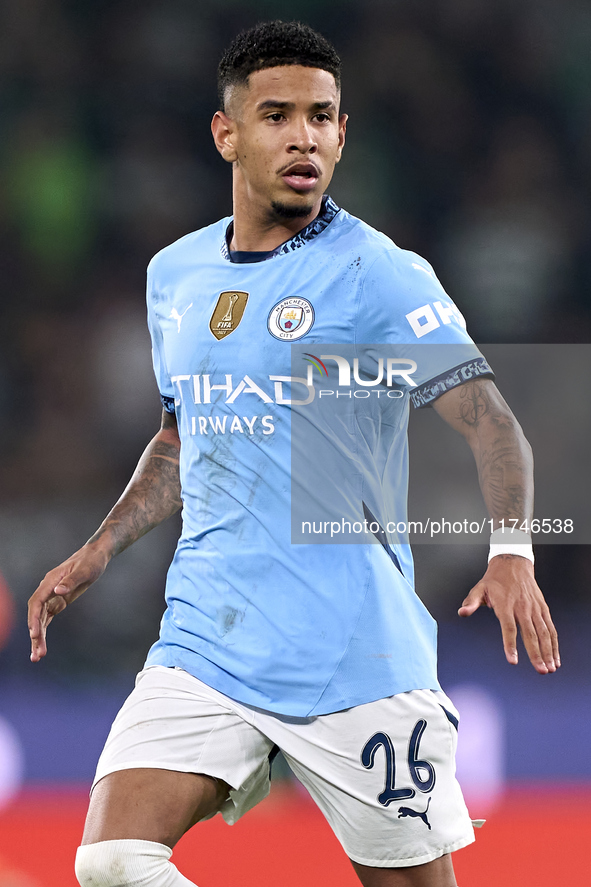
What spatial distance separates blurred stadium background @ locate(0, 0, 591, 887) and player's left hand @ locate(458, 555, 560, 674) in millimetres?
3077

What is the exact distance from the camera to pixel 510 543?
1898 mm

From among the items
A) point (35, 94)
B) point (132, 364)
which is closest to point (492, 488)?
point (132, 364)

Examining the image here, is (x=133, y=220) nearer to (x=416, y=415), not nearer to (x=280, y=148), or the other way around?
(x=416, y=415)

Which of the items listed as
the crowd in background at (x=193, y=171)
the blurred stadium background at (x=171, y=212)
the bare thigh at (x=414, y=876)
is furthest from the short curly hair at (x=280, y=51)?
the crowd in background at (x=193, y=171)

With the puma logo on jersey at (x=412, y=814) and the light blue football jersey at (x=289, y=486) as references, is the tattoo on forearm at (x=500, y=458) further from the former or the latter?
the puma logo on jersey at (x=412, y=814)

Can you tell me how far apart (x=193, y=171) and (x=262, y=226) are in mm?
4155

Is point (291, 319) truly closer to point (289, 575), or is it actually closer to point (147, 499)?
point (289, 575)

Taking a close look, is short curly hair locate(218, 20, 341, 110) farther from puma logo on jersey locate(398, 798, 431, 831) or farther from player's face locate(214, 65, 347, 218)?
puma logo on jersey locate(398, 798, 431, 831)

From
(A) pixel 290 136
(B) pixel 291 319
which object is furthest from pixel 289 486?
(A) pixel 290 136

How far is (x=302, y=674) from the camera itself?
2076mm

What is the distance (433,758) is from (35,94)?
5.36m

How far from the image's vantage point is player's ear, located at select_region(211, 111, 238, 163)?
2.46 meters

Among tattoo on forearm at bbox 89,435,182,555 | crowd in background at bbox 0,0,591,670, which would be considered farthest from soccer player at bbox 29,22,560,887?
crowd in background at bbox 0,0,591,670

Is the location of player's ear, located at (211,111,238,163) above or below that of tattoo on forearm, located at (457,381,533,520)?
above
